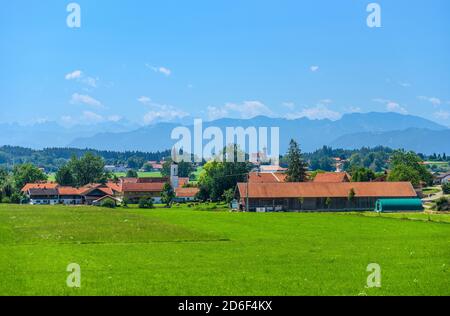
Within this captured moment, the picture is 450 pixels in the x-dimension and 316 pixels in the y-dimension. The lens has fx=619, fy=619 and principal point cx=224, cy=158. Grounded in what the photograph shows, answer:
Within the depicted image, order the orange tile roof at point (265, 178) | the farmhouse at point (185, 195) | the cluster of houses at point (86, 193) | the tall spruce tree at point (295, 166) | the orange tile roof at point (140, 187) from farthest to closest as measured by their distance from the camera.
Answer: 1. the orange tile roof at point (140, 187)
2. the farmhouse at point (185, 195)
3. the cluster of houses at point (86, 193)
4. the tall spruce tree at point (295, 166)
5. the orange tile roof at point (265, 178)

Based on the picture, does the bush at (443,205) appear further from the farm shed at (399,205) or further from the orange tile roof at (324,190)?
the orange tile roof at (324,190)

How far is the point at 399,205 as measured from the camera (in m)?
82.7

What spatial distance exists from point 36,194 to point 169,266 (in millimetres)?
101506

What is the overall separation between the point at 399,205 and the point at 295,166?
3197 cm

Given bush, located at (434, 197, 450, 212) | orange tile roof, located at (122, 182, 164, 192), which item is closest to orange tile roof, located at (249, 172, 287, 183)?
orange tile roof, located at (122, 182, 164, 192)

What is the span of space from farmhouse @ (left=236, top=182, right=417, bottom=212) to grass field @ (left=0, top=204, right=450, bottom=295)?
39.7m

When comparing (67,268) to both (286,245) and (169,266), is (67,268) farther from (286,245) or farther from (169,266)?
(286,245)

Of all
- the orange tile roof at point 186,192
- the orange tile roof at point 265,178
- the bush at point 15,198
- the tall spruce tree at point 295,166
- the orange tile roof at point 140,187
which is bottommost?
the bush at point 15,198

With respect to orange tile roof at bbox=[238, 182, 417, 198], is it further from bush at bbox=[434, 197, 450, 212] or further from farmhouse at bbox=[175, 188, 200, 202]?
farmhouse at bbox=[175, 188, 200, 202]

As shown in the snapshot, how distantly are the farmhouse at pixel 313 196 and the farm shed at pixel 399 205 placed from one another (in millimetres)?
4069

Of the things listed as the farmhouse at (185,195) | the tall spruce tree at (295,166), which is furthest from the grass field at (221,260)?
the farmhouse at (185,195)

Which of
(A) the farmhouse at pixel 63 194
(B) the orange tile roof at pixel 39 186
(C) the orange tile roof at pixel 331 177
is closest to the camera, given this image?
(C) the orange tile roof at pixel 331 177

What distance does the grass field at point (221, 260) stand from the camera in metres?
19.9
